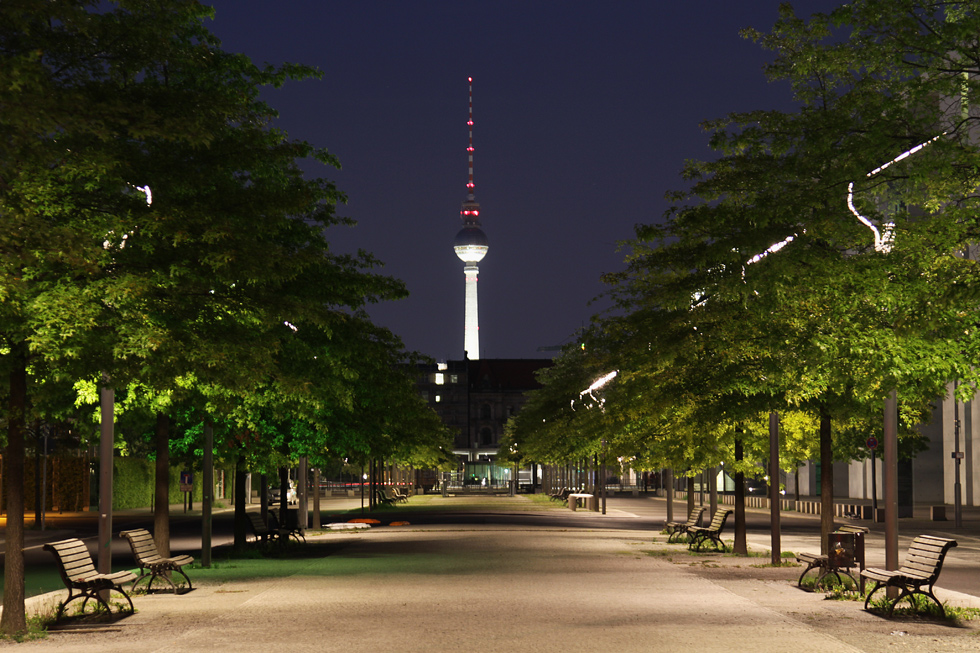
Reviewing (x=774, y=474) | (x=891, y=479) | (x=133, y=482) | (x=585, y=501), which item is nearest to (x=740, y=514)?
(x=774, y=474)

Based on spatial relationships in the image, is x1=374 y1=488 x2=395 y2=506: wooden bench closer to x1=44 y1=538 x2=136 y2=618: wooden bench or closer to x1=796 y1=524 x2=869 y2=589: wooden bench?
x1=796 y1=524 x2=869 y2=589: wooden bench

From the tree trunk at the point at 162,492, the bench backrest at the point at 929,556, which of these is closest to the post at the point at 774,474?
the bench backrest at the point at 929,556

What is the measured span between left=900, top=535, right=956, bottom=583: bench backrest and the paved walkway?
784mm

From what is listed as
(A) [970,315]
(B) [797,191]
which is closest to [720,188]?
(B) [797,191]

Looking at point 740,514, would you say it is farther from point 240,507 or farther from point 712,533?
point 240,507

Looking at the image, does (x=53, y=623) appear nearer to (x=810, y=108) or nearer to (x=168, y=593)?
(x=168, y=593)

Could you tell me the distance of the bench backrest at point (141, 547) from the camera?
62.8 feet

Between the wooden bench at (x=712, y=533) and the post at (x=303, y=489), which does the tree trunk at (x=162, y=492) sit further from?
the post at (x=303, y=489)

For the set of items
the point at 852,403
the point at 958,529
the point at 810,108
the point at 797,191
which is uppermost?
the point at 810,108

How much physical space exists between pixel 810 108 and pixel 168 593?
12587 mm

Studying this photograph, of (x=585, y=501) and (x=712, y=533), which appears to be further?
(x=585, y=501)

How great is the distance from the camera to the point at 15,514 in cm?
1481

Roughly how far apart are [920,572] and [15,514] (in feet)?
38.2

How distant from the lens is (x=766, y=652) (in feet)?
43.2
